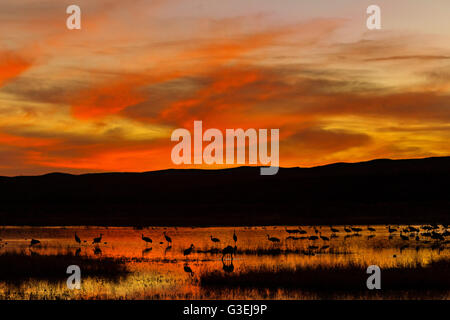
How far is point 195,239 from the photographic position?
3959cm

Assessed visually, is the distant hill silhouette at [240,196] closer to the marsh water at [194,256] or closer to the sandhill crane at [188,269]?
the marsh water at [194,256]

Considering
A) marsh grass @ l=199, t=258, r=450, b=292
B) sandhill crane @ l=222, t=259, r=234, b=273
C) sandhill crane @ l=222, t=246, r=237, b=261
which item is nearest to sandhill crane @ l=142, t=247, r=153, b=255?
sandhill crane @ l=222, t=246, r=237, b=261

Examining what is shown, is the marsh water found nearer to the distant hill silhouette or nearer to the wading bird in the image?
the wading bird

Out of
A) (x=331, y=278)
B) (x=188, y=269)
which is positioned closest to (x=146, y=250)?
(x=188, y=269)

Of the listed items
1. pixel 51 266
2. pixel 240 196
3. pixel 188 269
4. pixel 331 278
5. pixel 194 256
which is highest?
pixel 240 196

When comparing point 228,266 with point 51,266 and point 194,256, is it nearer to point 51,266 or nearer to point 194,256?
point 194,256

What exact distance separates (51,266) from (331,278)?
10435 millimetres

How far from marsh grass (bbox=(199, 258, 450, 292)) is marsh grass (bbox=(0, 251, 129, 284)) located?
3.83 m

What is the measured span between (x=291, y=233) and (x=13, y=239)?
16.8m

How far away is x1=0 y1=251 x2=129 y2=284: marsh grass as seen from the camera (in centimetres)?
2356

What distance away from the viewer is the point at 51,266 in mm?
25844

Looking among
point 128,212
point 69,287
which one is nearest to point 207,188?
point 128,212
